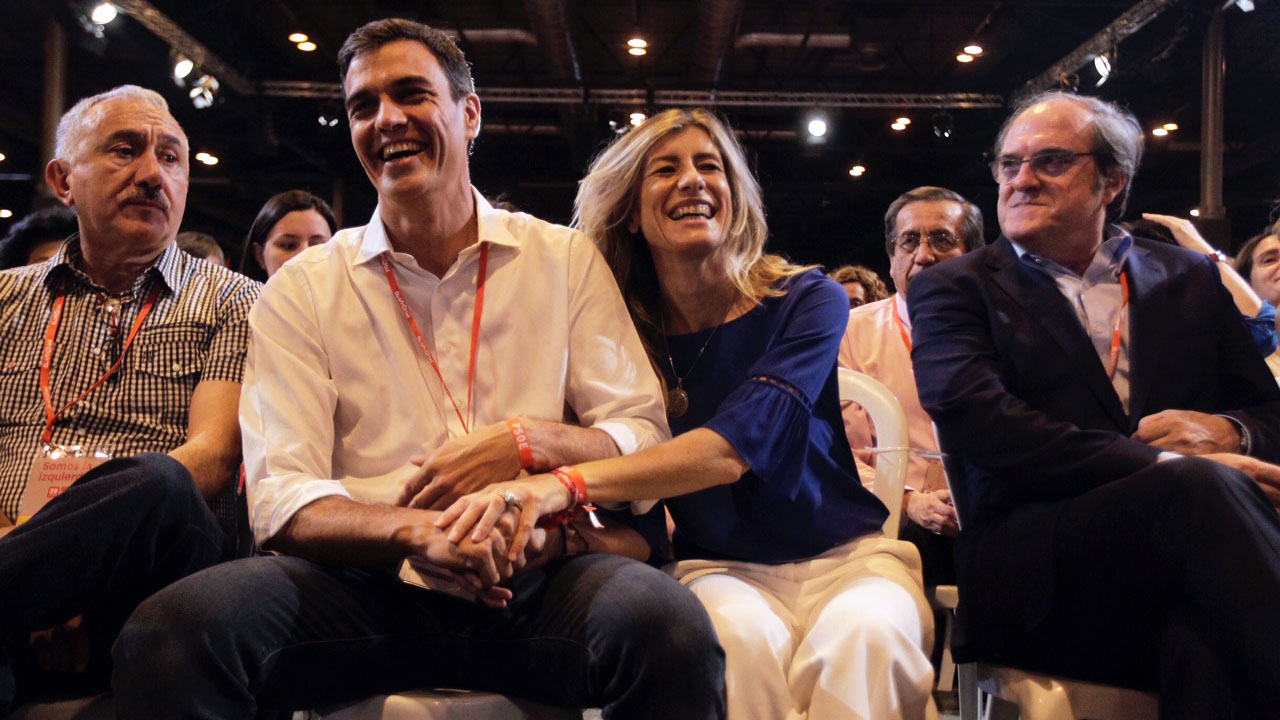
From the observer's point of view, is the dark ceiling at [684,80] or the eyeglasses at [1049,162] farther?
the dark ceiling at [684,80]

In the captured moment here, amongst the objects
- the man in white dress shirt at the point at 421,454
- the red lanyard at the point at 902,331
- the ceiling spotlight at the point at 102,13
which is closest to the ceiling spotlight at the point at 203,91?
the ceiling spotlight at the point at 102,13

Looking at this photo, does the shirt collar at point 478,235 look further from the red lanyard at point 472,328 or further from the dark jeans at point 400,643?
the dark jeans at point 400,643

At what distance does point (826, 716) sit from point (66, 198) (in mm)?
2053

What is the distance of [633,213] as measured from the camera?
2.19 metres

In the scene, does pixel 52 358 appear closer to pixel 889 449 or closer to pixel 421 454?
pixel 421 454

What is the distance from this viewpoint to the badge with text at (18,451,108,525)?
186 cm

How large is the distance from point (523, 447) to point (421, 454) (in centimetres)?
25

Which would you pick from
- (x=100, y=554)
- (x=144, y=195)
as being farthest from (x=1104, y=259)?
(x=144, y=195)

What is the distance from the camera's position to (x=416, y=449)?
72.4 inches

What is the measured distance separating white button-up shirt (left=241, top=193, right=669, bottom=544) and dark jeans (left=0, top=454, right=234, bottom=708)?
162 mm

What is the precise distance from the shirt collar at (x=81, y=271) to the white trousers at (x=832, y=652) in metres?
1.39

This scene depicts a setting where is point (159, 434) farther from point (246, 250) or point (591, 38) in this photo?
point (591, 38)

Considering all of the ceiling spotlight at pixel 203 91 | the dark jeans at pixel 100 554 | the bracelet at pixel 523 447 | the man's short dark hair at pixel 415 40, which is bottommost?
the dark jeans at pixel 100 554

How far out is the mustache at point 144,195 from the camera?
220 cm
